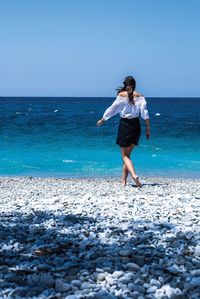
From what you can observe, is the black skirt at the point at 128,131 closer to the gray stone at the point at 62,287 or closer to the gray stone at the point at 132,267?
the gray stone at the point at 132,267

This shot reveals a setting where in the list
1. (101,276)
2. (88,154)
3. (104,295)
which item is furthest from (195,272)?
(88,154)

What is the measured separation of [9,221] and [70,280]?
2213 mm

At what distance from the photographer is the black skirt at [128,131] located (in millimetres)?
8836

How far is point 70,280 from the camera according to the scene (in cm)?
348

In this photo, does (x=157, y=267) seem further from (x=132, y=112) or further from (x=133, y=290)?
(x=132, y=112)

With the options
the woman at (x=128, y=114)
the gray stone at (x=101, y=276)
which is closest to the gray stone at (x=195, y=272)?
the gray stone at (x=101, y=276)

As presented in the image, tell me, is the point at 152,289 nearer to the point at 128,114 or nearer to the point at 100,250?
the point at 100,250

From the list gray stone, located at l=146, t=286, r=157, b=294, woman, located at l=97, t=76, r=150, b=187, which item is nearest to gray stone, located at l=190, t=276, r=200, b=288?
gray stone, located at l=146, t=286, r=157, b=294

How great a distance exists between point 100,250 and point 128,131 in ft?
15.8

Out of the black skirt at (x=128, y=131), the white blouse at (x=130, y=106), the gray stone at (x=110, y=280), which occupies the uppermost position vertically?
the white blouse at (x=130, y=106)

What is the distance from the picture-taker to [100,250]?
13.8 ft

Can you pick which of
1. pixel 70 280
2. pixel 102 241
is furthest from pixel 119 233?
pixel 70 280

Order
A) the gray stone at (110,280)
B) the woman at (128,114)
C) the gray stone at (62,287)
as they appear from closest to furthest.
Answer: the gray stone at (62,287)
the gray stone at (110,280)
the woman at (128,114)

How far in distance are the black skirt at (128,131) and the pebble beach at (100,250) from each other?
2.44 meters
